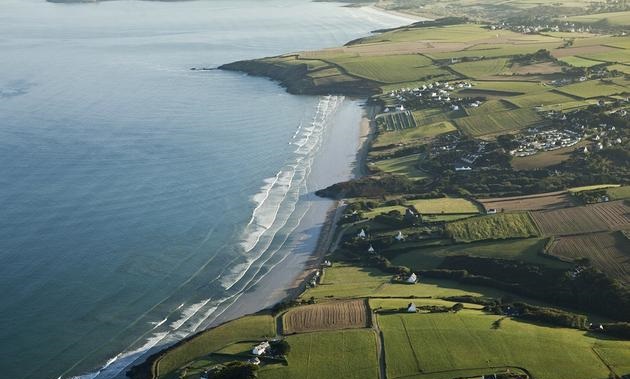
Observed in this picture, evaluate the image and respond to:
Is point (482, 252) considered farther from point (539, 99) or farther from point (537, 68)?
point (537, 68)

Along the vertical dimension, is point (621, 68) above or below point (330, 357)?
above

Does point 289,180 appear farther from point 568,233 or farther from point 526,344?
point 526,344

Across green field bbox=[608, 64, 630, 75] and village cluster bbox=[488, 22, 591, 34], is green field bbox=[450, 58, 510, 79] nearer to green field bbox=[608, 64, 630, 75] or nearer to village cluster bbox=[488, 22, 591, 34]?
green field bbox=[608, 64, 630, 75]

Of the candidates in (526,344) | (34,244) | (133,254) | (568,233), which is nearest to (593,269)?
(568,233)

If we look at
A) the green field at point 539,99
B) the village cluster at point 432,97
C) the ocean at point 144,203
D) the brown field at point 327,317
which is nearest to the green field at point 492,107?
the green field at point 539,99

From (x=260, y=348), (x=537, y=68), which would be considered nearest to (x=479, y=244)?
(x=260, y=348)

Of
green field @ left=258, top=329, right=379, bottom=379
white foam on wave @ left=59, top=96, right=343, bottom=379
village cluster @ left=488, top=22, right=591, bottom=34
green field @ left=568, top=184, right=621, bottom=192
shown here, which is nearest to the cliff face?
white foam on wave @ left=59, top=96, right=343, bottom=379
